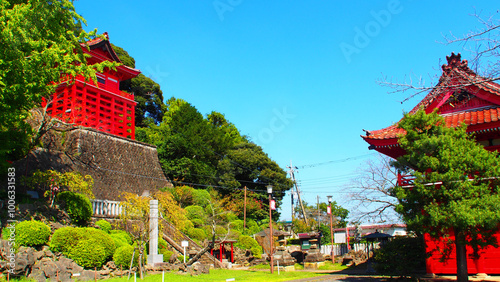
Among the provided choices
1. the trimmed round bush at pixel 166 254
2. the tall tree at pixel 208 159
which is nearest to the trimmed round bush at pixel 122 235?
the trimmed round bush at pixel 166 254

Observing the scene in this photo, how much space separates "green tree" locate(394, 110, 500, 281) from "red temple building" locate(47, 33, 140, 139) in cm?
2142

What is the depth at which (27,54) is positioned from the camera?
12.6 metres

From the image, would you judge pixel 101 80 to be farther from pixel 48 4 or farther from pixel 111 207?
pixel 48 4

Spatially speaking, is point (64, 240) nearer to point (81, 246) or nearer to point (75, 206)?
point (81, 246)

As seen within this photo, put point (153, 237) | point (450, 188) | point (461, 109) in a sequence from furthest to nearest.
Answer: point (153, 237)
point (461, 109)
point (450, 188)

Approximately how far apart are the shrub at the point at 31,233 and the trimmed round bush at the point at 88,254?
1.12 m

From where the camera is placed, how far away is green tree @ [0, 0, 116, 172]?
38.3 feet

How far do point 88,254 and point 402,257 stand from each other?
1140 centimetres

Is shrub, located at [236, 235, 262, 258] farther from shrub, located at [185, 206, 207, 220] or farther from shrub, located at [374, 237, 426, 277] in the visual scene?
shrub, located at [374, 237, 426, 277]

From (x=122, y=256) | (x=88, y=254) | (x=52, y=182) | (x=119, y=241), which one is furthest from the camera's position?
(x=52, y=182)

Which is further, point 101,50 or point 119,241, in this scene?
point 101,50

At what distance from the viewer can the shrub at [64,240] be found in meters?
13.1

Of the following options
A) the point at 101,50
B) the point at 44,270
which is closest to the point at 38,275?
the point at 44,270

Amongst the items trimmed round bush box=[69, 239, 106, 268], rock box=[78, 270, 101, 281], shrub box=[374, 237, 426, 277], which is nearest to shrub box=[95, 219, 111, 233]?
trimmed round bush box=[69, 239, 106, 268]
